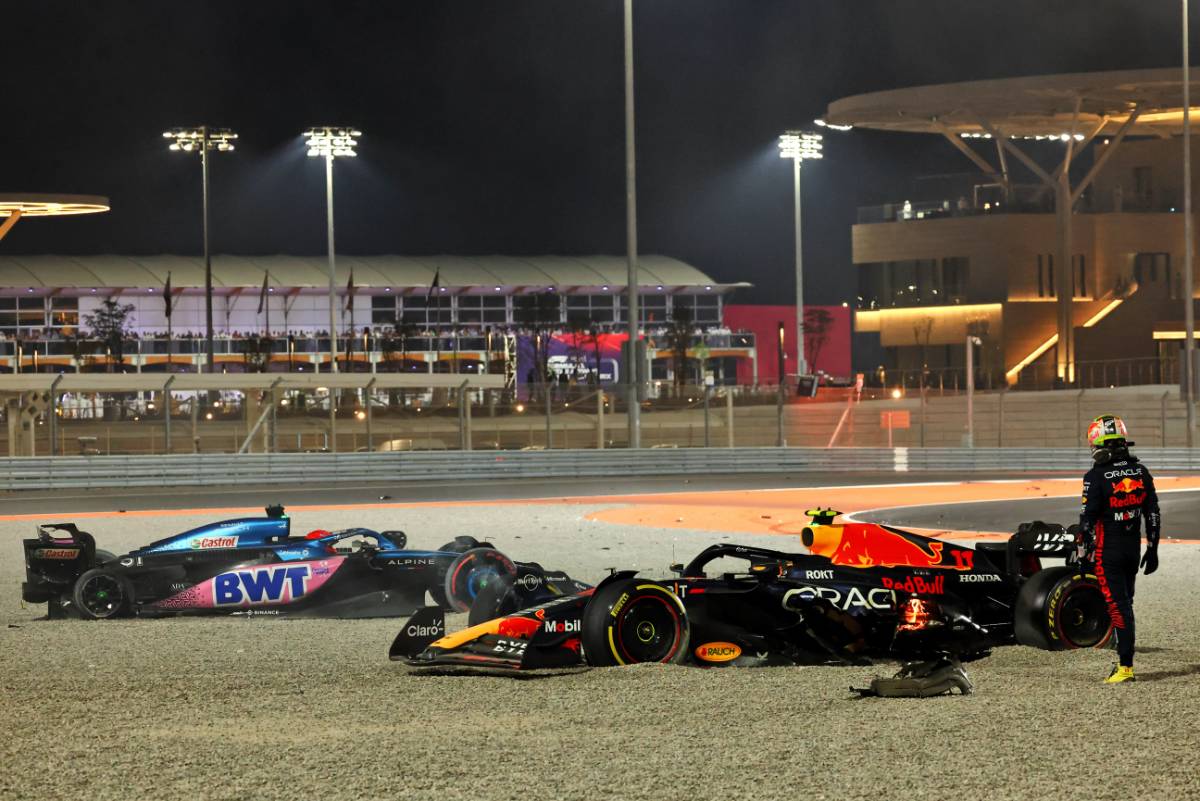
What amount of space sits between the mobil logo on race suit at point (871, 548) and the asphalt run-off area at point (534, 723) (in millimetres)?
766

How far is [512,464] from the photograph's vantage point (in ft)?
123

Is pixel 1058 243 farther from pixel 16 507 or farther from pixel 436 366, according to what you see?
pixel 16 507

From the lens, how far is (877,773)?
7484 millimetres

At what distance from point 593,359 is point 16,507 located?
68.9m

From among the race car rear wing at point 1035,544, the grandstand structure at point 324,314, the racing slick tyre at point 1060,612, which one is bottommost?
the racing slick tyre at point 1060,612

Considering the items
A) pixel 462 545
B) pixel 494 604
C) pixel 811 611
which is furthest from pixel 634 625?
pixel 462 545

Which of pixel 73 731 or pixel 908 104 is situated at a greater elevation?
pixel 908 104

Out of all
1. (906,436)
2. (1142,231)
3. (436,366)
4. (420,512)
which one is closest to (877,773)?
(420,512)

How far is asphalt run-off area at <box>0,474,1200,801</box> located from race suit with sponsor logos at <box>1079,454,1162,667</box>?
0.49 metres

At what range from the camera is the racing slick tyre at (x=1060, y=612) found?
10914 millimetres

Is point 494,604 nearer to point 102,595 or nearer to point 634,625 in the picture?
point 634,625

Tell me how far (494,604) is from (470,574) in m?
2.17

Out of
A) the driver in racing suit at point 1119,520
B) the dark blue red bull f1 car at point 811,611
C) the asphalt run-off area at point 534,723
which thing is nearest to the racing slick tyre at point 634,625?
the dark blue red bull f1 car at point 811,611

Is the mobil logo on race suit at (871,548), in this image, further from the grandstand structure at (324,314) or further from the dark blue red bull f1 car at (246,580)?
the grandstand structure at (324,314)
